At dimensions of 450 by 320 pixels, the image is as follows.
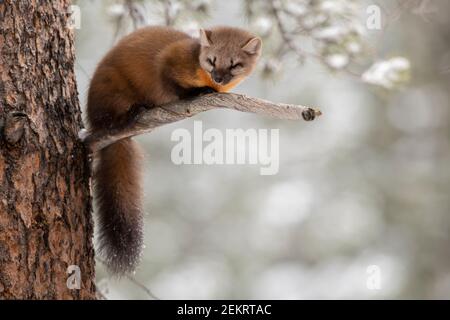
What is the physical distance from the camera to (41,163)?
2807mm

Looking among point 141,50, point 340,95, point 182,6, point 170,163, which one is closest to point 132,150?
point 141,50

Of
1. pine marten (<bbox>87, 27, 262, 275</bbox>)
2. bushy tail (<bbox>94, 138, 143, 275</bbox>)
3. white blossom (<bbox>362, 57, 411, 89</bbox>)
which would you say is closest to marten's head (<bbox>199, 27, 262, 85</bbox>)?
pine marten (<bbox>87, 27, 262, 275</bbox>)

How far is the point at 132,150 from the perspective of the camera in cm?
338

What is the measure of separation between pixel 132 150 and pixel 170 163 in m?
6.04

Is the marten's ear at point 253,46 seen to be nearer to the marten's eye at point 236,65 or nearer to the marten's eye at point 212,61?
the marten's eye at point 236,65

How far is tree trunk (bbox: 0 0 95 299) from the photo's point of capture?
2697mm

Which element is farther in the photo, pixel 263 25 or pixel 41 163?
pixel 263 25

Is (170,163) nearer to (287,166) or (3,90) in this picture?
(287,166)

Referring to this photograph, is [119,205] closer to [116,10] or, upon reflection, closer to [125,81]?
[125,81]

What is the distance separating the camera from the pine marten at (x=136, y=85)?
10.3ft

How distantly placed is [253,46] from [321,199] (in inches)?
268

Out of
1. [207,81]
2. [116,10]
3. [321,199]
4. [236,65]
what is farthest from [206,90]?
[321,199]

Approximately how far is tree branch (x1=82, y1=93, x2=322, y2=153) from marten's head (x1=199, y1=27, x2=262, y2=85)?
11.7 inches

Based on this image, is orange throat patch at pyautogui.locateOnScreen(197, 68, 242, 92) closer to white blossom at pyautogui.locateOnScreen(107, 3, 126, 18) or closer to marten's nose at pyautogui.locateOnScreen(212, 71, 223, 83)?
marten's nose at pyautogui.locateOnScreen(212, 71, 223, 83)
